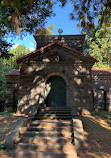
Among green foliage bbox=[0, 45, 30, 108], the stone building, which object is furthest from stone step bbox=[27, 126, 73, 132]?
green foliage bbox=[0, 45, 30, 108]

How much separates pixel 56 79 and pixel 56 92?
119 centimetres

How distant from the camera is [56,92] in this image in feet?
38.4

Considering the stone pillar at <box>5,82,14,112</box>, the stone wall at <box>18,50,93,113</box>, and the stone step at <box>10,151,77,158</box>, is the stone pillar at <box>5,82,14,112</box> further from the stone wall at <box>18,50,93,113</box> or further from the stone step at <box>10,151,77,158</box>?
the stone step at <box>10,151,77,158</box>

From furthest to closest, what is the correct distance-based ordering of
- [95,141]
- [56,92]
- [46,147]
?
[56,92]
[95,141]
[46,147]

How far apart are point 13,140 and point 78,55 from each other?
8.45 metres

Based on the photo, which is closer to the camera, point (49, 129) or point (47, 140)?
point (47, 140)

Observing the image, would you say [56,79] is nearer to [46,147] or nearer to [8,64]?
[46,147]

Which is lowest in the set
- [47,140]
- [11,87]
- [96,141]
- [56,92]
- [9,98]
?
[96,141]

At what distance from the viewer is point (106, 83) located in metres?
16.7

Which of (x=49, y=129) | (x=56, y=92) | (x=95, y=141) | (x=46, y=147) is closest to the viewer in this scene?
(x=46, y=147)

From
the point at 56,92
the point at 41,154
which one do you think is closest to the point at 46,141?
the point at 41,154

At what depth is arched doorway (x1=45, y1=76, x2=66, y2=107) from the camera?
11.6 m

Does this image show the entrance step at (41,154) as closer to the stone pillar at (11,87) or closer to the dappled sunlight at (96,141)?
the dappled sunlight at (96,141)

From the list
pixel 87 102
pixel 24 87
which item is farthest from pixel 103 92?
pixel 24 87
